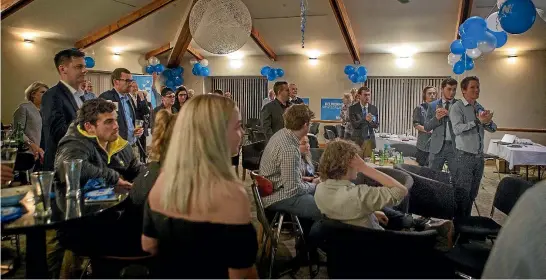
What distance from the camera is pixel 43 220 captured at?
1.71m

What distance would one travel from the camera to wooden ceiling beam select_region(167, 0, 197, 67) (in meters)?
8.84

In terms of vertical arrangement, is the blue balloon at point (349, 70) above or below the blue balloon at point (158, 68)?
below

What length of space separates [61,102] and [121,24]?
5.28m

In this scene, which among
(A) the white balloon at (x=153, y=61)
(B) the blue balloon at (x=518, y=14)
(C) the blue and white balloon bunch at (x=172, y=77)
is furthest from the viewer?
(C) the blue and white balloon bunch at (x=172, y=77)

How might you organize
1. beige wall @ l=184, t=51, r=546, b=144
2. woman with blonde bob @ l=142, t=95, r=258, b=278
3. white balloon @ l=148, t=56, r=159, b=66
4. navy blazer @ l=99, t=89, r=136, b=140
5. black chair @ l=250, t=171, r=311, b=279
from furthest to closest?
white balloon @ l=148, t=56, r=159, b=66 < beige wall @ l=184, t=51, r=546, b=144 < navy blazer @ l=99, t=89, r=136, b=140 < black chair @ l=250, t=171, r=311, b=279 < woman with blonde bob @ l=142, t=95, r=258, b=278

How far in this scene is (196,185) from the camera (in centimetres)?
128

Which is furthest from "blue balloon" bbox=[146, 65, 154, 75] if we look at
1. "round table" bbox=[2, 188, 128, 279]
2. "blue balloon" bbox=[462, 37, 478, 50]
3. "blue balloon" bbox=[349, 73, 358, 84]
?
"round table" bbox=[2, 188, 128, 279]

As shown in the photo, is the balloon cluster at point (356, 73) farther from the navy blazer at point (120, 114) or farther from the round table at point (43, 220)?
the round table at point (43, 220)

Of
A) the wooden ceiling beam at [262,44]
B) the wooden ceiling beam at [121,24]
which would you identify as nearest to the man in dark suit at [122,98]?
the wooden ceiling beam at [121,24]

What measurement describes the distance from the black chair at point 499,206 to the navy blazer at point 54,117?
9.61ft

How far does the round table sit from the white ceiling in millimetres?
Answer: 5440

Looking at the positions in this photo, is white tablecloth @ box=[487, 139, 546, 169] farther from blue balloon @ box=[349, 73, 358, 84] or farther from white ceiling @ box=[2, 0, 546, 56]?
blue balloon @ box=[349, 73, 358, 84]

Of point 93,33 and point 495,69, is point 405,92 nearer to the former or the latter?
point 495,69

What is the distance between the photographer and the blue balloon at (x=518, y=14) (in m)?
3.63
